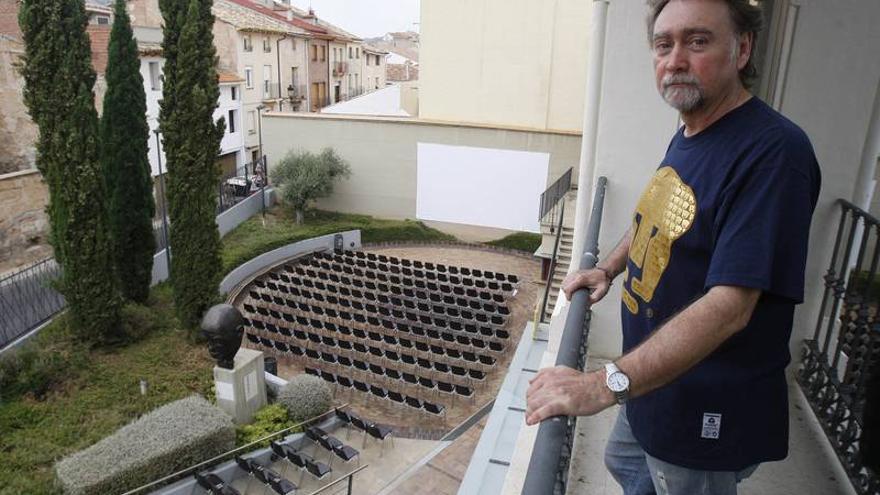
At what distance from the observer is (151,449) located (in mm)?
9258

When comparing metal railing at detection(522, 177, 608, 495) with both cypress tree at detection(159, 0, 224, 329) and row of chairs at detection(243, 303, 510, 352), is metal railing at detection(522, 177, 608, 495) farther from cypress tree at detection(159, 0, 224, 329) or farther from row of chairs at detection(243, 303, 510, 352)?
cypress tree at detection(159, 0, 224, 329)

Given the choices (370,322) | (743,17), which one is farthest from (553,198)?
(743,17)

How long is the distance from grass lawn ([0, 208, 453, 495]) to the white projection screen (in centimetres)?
1256

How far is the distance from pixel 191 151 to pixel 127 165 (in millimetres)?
3591

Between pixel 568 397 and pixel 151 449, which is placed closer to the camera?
pixel 568 397

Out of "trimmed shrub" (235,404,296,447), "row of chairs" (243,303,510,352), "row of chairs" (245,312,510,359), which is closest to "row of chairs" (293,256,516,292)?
"row of chairs" (243,303,510,352)

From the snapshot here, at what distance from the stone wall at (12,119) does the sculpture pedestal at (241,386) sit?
48.1ft

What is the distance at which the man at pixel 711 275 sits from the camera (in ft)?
4.61

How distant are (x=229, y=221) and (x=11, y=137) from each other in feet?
24.8

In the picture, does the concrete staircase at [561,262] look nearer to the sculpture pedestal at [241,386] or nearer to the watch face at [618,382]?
the sculpture pedestal at [241,386]

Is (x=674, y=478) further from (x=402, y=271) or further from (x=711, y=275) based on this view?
(x=402, y=271)

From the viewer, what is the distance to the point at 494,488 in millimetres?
6074

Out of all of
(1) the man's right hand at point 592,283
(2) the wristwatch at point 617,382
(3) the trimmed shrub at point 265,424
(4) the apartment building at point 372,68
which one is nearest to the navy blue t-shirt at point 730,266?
(2) the wristwatch at point 617,382

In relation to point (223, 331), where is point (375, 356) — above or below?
below
